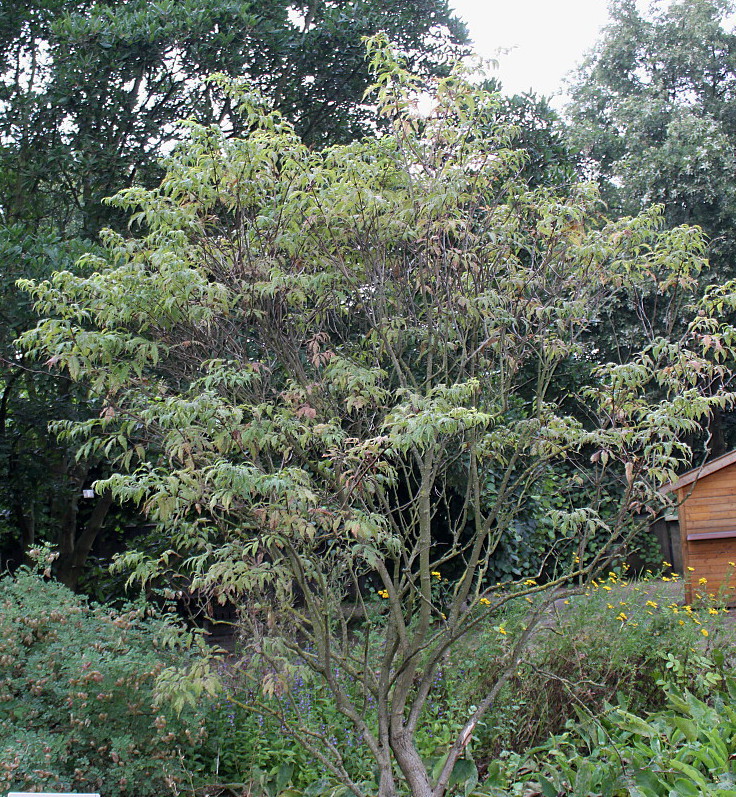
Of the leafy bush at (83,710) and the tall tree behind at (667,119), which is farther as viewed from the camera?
the tall tree behind at (667,119)

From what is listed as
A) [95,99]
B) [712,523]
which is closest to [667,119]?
[712,523]

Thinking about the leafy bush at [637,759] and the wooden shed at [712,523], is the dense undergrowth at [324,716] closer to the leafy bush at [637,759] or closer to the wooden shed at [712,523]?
the leafy bush at [637,759]

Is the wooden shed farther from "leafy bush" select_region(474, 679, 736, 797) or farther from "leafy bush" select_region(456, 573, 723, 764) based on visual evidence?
"leafy bush" select_region(474, 679, 736, 797)

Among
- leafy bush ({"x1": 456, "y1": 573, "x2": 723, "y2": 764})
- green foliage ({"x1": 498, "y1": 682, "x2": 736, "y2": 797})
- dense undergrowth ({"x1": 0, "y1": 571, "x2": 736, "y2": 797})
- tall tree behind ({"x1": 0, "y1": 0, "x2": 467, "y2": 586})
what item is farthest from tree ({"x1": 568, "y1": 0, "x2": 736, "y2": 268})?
green foliage ({"x1": 498, "y1": 682, "x2": 736, "y2": 797})

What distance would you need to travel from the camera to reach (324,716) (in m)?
4.21

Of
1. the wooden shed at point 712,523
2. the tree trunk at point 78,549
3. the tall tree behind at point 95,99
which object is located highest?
the tall tree behind at point 95,99

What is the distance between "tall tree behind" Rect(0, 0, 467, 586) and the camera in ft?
21.3

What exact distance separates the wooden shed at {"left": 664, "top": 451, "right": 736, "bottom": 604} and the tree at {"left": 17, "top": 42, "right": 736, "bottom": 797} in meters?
4.51

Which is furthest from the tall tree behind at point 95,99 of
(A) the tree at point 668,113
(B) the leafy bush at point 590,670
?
(A) the tree at point 668,113

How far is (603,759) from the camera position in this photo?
12.4ft

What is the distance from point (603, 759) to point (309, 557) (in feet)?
6.15

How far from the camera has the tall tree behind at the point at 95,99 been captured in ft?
21.3

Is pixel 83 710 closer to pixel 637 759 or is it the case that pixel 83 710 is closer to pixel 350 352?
pixel 350 352

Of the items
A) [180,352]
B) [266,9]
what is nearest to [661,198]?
[266,9]
